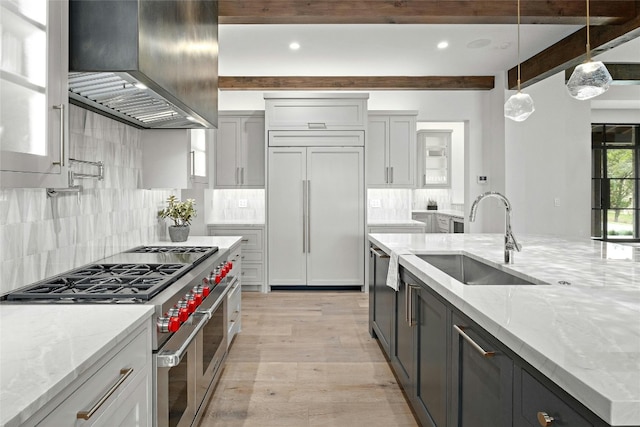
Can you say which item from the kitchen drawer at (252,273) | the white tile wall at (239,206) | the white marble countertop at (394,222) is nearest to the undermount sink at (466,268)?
the white marble countertop at (394,222)

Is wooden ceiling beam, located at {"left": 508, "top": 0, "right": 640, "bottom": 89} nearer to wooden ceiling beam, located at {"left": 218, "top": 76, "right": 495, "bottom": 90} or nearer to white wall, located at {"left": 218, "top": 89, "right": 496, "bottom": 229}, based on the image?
wooden ceiling beam, located at {"left": 218, "top": 76, "right": 495, "bottom": 90}

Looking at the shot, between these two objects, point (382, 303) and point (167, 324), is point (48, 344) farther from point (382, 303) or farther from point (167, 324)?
point (382, 303)

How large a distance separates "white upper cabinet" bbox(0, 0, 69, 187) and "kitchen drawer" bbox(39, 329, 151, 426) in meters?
0.59

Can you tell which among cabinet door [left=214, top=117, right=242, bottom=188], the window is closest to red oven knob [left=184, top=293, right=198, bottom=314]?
cabinet door [left=214, top=117, right=242, bottom=188]

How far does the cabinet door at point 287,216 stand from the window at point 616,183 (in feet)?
19.6

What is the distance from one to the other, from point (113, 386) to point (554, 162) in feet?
20.3

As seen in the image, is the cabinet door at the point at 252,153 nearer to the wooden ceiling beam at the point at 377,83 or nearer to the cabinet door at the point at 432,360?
the wooden ceiling beam at the point at 377,83

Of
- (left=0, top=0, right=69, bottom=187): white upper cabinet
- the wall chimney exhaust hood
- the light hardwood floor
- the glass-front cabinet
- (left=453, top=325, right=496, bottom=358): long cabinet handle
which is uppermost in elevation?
the glass-front cabinet

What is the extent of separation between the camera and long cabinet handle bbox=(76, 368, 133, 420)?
3.45 feet

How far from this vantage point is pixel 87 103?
2227 mm

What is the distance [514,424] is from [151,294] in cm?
127

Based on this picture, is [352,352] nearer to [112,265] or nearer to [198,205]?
[112,265]

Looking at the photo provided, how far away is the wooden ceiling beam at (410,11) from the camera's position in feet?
12.5

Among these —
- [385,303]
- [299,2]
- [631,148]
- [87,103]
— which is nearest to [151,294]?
[87,103]
